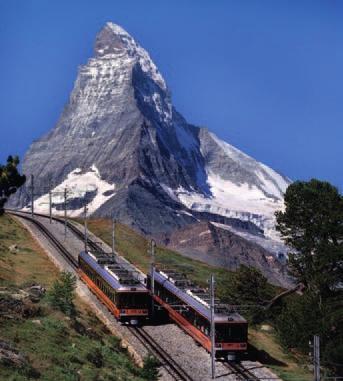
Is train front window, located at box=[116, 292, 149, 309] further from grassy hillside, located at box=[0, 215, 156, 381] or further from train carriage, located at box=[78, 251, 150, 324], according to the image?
grassy hillside, located at box=[0, 215, 156, 381]

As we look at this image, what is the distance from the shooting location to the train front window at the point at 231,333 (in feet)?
166

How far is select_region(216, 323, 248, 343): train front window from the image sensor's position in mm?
50688

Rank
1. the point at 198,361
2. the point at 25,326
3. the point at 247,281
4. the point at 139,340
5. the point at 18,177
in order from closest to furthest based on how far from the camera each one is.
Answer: the point at 25,326
the point at 198,361
the point at 139,340
the point at 247,281
the point at 18,177

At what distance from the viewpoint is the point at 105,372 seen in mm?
41781

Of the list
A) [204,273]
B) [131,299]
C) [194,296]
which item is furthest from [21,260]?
[194,296]

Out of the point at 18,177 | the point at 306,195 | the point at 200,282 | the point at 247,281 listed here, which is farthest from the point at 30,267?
the point at 306,195

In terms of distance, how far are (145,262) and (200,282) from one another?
45.3 feet

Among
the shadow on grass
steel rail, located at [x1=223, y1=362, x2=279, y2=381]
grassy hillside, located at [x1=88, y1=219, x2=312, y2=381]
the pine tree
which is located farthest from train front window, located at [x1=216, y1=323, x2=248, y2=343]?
the pine tree

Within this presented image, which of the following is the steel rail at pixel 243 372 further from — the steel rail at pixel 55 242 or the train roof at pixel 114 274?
the steel rail at pixel 55 242

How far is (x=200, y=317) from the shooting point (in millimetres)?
53500

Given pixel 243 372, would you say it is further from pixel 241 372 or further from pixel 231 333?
pixel 231 333

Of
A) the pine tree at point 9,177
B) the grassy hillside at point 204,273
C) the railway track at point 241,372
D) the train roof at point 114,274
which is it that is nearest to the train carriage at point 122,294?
the train roof at point 114,274

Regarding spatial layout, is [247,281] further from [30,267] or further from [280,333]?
[30,267]

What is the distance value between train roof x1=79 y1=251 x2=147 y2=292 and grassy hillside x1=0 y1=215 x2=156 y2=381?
3.09 m
